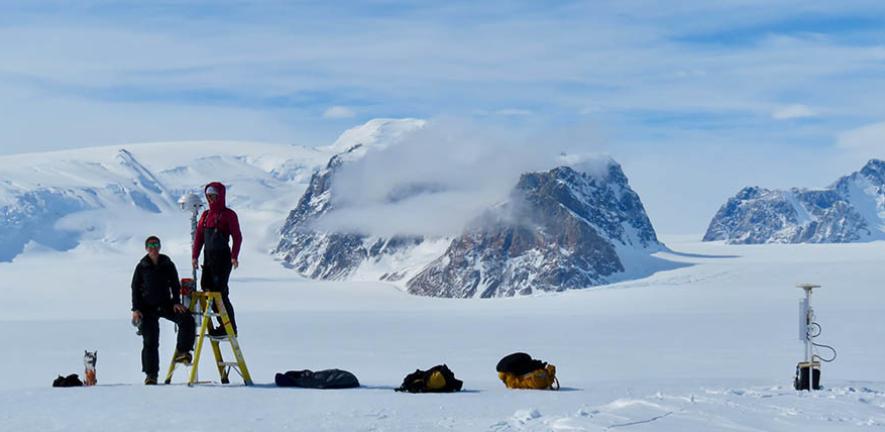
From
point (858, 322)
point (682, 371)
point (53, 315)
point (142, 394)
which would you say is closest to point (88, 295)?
point (53, 315)

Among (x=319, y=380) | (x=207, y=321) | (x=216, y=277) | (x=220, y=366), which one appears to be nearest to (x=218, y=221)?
(x=216, y=277)

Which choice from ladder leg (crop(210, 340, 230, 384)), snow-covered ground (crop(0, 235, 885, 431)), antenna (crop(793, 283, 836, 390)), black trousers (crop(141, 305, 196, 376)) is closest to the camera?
snow-covered ground (crop(0, 235, 885, 431))

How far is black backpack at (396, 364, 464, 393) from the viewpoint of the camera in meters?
14.5

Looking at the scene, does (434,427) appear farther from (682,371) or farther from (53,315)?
(53,315)

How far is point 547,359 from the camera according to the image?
4241 centimetres

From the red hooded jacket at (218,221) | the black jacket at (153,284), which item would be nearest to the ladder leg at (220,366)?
the black jacket at (153,284)

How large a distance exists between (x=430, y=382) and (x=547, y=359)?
28.4 m

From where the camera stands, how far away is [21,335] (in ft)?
230

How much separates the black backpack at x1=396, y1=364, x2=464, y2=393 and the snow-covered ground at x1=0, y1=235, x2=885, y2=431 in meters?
0.26

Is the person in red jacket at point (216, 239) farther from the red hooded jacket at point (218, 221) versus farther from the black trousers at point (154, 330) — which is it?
the black trousers at point (154, 330)

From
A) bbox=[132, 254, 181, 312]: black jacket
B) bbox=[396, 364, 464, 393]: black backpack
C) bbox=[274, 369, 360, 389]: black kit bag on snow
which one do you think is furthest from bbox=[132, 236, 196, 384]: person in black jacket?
bbox=[396, 364, 464, 393]: black backpack

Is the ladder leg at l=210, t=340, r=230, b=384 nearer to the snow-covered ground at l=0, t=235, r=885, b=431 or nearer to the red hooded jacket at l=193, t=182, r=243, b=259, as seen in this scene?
the snow-covered ground at l=0, t=235, r=885, b=431

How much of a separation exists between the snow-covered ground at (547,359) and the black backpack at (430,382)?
0.86 feet

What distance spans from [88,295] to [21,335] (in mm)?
83927
